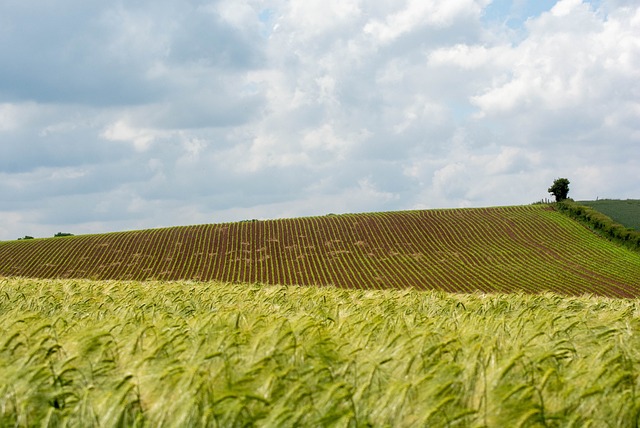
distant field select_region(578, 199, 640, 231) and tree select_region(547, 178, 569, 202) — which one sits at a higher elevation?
tree select_region(547, 178, 569, 202)

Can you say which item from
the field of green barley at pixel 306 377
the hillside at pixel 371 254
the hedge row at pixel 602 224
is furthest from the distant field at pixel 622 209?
the field of green barley at pixel 306 377

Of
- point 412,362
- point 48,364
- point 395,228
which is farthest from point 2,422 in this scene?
point 395,228

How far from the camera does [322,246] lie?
204 feet

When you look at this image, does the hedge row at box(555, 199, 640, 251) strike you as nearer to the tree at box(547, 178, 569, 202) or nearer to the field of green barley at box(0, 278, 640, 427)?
the tree at box(547, 178, 569, 202)

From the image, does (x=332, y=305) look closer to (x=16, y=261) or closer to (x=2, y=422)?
(x=2, y=422)

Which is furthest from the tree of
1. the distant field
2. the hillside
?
the hillside

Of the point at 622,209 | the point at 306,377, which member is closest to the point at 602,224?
the point at 622,209

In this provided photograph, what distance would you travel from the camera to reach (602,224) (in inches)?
2689

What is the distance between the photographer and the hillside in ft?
154

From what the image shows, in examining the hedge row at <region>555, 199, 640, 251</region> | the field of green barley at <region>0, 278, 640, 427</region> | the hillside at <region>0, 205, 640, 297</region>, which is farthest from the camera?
the hedge row at <region>555, 199, 640, 251</region>

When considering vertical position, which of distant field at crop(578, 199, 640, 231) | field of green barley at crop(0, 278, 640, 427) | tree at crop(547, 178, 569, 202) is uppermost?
tree at crop(547, 178, 569, 202)

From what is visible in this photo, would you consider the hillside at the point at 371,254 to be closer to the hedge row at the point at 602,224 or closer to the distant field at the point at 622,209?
the hedge row at the point at 602,224

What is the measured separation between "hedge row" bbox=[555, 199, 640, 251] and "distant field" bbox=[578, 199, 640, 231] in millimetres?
2460

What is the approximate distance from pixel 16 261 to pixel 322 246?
3150cm
